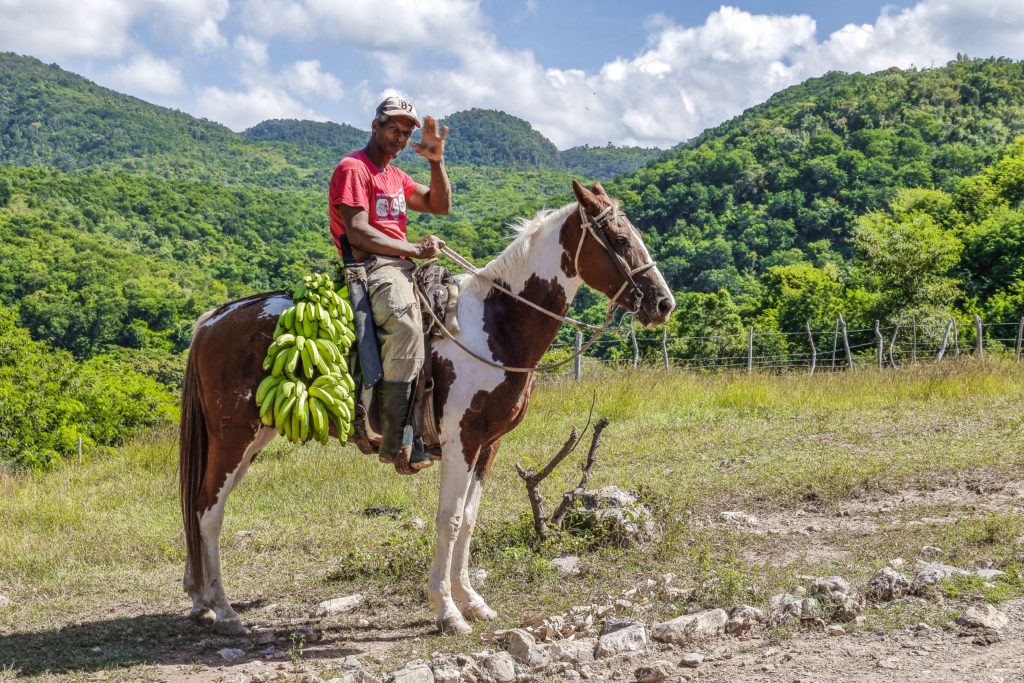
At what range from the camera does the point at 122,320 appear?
58.3 metres

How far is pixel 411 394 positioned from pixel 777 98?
129860 mm

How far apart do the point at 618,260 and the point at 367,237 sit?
5.08ft

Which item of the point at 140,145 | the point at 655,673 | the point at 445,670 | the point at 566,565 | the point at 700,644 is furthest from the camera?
the point at 140,145

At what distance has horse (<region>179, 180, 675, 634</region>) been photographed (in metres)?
4.89

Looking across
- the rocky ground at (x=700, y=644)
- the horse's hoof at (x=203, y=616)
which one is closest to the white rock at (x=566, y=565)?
the rocky ground at (x=700, y=644)

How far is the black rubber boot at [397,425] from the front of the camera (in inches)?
191

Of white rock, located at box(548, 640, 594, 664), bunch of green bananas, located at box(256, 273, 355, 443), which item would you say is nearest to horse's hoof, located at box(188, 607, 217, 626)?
bunch of green bananas, located at box(256, 273, 355, 443)

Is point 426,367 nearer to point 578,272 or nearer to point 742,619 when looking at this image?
point 578,272

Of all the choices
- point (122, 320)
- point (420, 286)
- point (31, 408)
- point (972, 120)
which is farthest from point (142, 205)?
point (420, 286)

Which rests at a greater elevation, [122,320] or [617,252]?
[122,320]

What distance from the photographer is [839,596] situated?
4621 mm

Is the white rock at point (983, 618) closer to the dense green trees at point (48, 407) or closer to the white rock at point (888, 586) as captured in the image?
the white rock at point (888, 586)

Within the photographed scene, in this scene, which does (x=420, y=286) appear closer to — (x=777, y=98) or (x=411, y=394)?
(x=411, y=394)

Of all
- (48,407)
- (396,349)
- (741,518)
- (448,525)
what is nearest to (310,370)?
(396,349)
